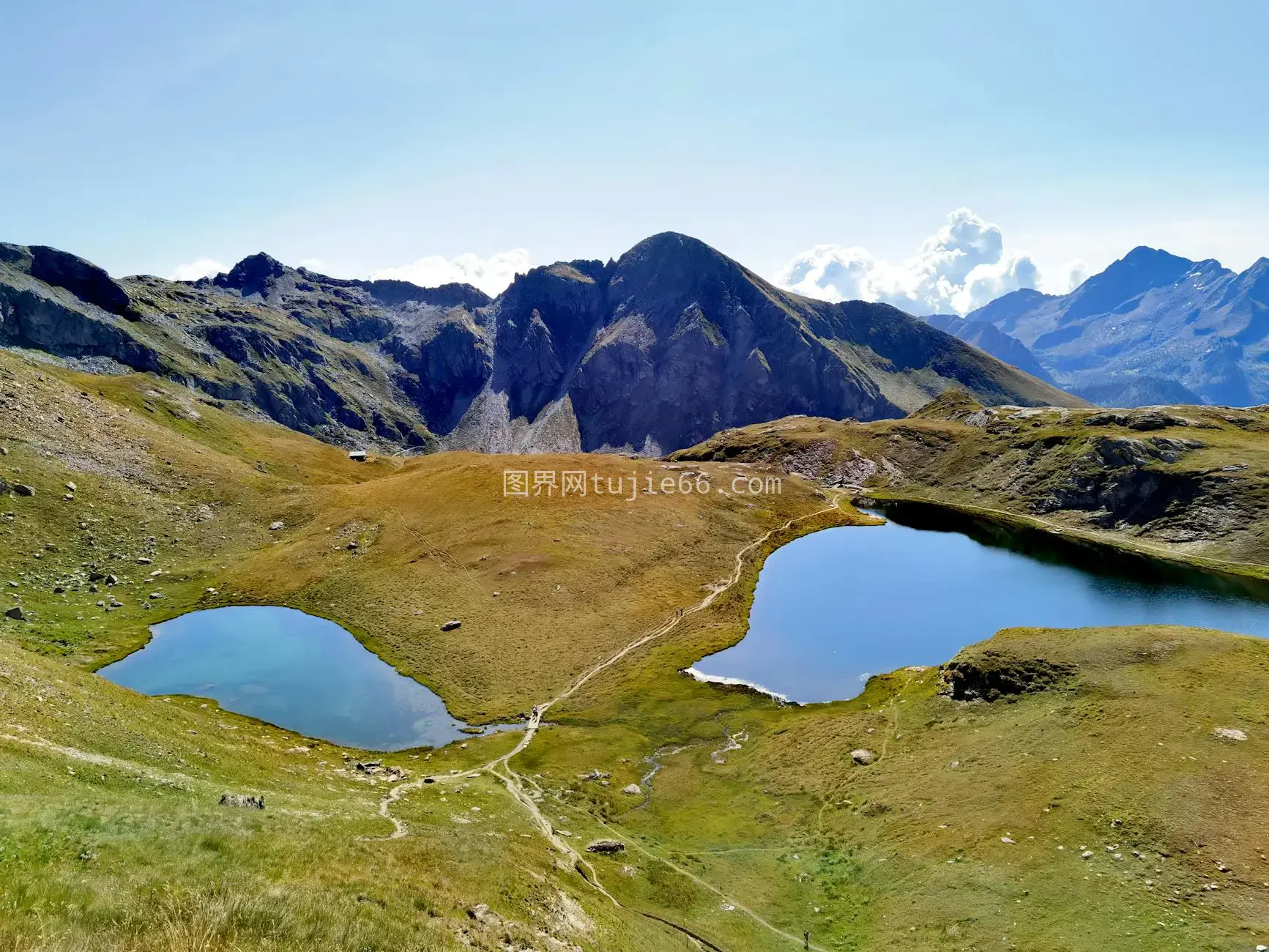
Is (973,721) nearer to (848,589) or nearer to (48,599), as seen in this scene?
(848,589)

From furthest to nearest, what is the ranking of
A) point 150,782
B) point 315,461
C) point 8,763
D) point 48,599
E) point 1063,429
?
point 1063,429
point 315,461
point 48,599
point 150,782
point 8,763

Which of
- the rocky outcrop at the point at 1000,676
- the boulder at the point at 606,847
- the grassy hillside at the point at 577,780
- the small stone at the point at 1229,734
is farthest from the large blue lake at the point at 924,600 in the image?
the small stone at the point at 1229,734

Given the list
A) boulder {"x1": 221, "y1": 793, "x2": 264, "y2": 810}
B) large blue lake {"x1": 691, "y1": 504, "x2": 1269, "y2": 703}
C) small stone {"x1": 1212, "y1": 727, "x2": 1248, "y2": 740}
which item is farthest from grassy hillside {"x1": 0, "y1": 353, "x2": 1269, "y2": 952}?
large blue lake {"x1": 691, "y1": 504, "x2": 1269, "y2": 703}

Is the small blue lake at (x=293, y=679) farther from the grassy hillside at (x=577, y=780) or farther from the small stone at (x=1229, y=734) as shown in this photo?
the small stone at (x=1229, y=734)

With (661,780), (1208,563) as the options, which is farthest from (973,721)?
(1208,563)

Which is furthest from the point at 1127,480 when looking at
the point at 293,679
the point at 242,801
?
the point at 242,801
